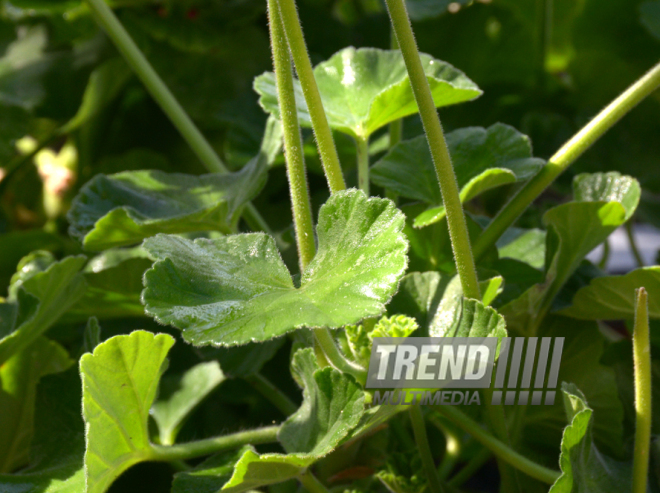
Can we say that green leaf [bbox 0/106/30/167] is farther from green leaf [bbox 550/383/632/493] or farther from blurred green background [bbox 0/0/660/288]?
green leaf [bbox 550/383/632/493]

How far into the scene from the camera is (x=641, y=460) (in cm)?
36

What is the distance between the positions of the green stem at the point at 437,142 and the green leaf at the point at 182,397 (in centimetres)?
27

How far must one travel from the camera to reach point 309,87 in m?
0.34

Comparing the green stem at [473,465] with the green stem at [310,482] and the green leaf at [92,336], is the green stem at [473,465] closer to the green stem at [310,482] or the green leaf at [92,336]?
the green stem at [310,482]

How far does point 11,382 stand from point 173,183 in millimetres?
212

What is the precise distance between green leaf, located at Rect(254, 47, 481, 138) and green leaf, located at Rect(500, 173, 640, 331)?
0.11 meters

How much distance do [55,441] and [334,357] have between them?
0.22 m

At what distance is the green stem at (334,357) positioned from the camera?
351mm

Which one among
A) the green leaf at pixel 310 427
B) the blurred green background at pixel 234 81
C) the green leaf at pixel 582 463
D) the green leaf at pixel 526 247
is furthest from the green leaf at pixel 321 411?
the blurred green background at pixel 234 81

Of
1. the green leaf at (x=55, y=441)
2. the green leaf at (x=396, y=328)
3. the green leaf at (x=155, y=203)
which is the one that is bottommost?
the green leaf at (x=55, y=441)

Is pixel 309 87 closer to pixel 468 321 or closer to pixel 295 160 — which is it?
pixel 295 160

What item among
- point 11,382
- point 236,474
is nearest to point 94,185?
point 11,382

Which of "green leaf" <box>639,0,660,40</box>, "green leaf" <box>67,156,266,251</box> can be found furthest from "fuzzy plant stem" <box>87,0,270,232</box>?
"green leaf" <box>639,0,660,40</box>

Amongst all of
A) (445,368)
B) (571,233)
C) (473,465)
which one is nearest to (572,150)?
(571,233)
